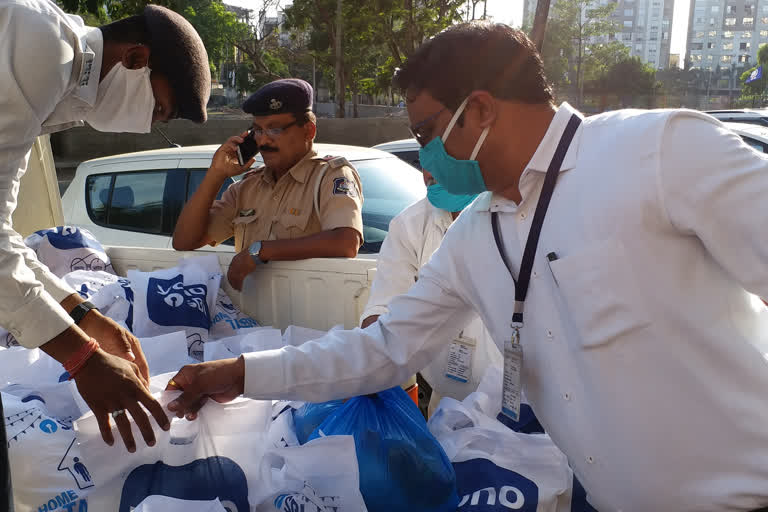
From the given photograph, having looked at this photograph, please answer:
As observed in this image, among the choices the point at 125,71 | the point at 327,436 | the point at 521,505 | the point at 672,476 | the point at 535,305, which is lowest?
the point at 521,505

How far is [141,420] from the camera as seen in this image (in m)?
1.76

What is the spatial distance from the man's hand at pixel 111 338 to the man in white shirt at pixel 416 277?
3.07 feet

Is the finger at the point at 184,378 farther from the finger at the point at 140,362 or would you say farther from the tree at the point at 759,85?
the tree at the point at 759,85

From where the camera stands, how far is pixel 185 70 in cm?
204

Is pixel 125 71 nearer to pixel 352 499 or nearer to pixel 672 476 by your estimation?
pixel 352 499

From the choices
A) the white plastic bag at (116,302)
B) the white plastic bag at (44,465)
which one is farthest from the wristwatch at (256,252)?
the white plastic bag at (44,465)

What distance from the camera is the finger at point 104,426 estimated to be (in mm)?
1756

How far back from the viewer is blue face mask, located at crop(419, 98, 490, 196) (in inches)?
69.7

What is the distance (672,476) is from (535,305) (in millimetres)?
458

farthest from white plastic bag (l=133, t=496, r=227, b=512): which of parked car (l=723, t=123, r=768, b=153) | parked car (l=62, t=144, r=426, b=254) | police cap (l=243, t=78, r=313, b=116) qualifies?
parked car (l=723, t=123, r=768, b=153)

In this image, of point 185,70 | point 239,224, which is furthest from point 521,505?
point 239,224

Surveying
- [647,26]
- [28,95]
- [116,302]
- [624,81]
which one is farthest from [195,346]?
[647,26]

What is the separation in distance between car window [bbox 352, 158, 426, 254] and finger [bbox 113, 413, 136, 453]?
2.50 meters

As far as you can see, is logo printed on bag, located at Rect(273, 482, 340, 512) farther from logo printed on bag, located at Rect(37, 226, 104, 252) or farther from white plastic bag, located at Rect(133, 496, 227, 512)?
logo printed on bag, located at Rect(37, 226, 104, 252)
